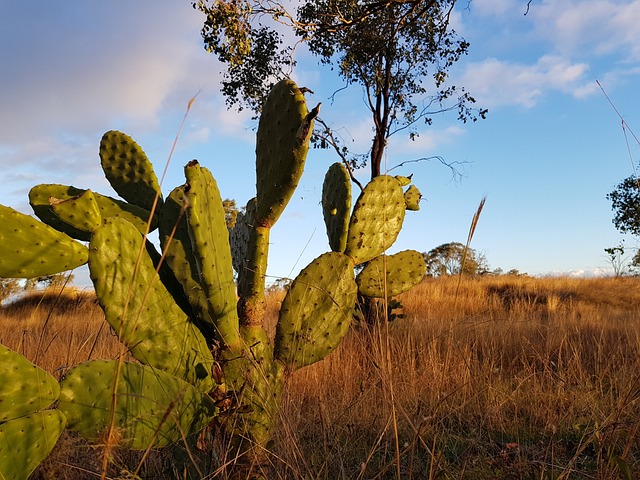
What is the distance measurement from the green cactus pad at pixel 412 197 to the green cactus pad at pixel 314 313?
1.54m

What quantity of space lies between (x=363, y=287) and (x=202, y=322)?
1254 millimetres

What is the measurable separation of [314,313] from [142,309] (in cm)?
93

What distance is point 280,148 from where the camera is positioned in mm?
2551

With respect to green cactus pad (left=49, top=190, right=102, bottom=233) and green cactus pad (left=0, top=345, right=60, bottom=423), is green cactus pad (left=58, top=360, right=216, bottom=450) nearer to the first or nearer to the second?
green cactus pad (left=0, top=345, right=60, bottom=423)

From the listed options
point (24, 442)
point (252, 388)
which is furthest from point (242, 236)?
point (24, 442)

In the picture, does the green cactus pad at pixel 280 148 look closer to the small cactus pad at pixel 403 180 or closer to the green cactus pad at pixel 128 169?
the green cactus pad at pixel 128 169

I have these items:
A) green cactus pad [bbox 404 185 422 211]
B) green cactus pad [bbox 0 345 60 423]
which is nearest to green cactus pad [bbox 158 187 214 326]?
green cactus pad [bbox 0 345 60 423]

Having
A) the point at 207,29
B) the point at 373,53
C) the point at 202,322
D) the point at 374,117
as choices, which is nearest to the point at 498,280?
the point at 374,117

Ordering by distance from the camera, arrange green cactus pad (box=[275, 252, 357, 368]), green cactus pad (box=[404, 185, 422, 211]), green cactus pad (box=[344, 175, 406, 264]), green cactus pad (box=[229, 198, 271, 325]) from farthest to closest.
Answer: green cactus pad (box=[404, 185, 422, 211]) → green cactus pad (box=[344, 175, 406, 264]) → green cactus pad (box=[275, 252, 357, 368]) → green cactus pad (box=[229, 198, 271, 325])

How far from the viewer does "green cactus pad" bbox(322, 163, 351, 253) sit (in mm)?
3592

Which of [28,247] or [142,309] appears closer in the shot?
[28,247]

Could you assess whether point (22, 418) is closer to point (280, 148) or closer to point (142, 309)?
point (142, 309)

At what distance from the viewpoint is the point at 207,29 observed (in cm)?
860

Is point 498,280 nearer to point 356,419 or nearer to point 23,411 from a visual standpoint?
point 356,419
